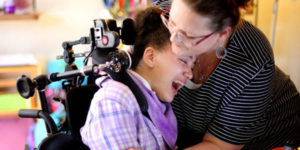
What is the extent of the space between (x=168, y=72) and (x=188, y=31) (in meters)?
0.21

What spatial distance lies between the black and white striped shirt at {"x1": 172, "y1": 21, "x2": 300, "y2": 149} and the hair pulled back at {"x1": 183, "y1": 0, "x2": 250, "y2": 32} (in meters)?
0.18

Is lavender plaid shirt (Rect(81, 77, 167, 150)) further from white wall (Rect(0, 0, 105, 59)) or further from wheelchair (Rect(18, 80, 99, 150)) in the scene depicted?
white wall (Rect(0, 0, 105, 59))

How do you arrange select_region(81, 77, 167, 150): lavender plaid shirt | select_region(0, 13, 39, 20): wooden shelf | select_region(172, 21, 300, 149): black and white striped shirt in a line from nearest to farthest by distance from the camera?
1. select_region(81, 77, 167, 150): lavender plaid shirt
2. select_region(172, 21, 300, 149): black and white striped shirt
3. select_region(0, 13, 39, 20): wooden shelf

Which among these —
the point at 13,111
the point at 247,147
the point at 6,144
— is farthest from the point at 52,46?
the point at 247,147

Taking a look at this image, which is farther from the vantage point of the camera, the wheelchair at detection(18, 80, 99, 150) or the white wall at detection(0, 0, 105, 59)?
the white wall at detection(0, 0, 105, 59)

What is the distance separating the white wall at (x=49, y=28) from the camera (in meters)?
2.90

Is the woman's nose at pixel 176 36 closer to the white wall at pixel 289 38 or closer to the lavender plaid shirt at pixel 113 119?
the lavender plaid shirt at pixel 113 119

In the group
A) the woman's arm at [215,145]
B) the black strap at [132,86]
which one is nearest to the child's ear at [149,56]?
the black strap at [132,86]

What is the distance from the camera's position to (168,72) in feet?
3.59

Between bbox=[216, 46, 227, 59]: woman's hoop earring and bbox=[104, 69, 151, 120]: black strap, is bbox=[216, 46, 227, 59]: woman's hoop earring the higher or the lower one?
the higher one

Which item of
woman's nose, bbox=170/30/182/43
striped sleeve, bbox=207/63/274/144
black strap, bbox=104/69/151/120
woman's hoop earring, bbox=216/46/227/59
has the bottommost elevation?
striped sleeve, bbox=207/63/274/144

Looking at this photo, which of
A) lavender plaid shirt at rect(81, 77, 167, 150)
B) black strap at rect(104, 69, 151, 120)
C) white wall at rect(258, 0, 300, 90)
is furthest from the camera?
white wall at rect(258, 0, 300, 90)

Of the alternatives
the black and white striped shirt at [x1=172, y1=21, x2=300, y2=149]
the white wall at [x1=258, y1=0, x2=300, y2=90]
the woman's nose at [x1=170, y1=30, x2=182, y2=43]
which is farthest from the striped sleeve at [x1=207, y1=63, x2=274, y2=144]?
the white wall at [x1=258, y1=0, x2=300, y2=90]

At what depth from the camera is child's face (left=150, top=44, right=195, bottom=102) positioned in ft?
3.55
